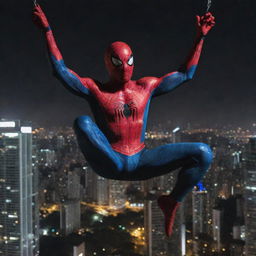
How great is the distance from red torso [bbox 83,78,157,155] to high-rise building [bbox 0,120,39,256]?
5260mm

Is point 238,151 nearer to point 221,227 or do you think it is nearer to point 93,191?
point 221,227

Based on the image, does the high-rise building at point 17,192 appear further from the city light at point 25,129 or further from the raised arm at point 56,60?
the raised arm at point 56,60

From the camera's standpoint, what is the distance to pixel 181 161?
115 centimetres

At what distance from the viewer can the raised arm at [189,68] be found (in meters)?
1.24

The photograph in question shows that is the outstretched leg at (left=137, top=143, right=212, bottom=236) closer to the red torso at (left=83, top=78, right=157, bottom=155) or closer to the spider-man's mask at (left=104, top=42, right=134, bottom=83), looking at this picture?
the red torso at (left=83, top=78, right=157, bottom=155)

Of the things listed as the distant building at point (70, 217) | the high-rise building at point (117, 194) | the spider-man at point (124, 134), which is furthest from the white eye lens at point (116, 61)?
the high-rise building at point (117, 194)

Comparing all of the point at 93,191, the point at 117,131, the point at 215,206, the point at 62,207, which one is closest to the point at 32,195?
the point at 62,207

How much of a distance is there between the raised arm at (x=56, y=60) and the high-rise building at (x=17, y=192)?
523 centimetres

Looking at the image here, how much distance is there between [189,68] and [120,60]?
24 cm

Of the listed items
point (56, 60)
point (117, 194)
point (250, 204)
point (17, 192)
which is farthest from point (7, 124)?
point (56, 60)

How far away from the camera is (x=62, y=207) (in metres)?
7.96

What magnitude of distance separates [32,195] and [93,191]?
1814mm

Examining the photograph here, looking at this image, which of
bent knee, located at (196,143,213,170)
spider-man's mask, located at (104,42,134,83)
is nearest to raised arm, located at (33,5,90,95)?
spider-man's mask, located at (104,42,134,83)

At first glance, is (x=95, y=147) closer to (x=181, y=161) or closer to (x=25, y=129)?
(x=181, y=161)
